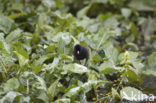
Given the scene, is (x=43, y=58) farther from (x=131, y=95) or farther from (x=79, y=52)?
(x=131, y=95)

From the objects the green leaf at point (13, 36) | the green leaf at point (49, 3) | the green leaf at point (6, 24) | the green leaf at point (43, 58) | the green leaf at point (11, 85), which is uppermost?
the green leaf at point (49, 3)

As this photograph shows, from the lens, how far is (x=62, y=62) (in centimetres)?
253

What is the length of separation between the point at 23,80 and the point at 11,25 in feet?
4.07

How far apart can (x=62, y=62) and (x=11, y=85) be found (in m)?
0.67

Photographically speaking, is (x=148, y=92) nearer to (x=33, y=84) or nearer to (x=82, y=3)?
(x=33, y=84)

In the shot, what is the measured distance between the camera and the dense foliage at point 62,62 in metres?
2.11

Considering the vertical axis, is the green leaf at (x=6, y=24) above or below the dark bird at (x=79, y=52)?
above

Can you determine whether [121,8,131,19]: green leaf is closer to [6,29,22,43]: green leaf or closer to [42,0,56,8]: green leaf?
[42,0,56,8]: green leaf

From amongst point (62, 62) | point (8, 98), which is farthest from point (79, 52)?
point (8, 98)

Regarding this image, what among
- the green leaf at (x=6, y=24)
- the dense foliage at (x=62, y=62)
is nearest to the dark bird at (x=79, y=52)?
A: the dense foliage at (x=62, y=62)

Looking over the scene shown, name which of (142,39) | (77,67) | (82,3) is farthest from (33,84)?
(82,3)

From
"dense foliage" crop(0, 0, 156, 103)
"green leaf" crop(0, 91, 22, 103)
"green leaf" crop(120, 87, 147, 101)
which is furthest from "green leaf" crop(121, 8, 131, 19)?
"green leaf" crop(0, 91, 22, 103)

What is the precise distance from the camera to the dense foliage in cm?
211

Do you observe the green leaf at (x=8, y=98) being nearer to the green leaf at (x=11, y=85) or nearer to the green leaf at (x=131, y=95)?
the green leaf at (x=11, y=85)
